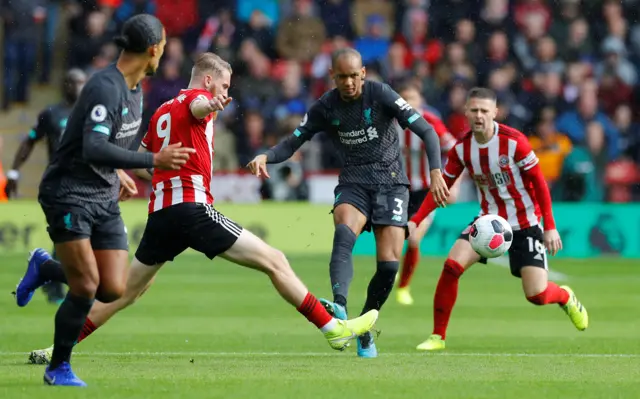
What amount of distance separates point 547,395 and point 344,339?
1.68m

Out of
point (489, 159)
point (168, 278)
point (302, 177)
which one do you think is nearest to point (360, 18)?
point (302, 177)

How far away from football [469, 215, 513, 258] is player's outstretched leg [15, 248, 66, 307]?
311 cm

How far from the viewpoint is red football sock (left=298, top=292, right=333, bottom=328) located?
27.7ft

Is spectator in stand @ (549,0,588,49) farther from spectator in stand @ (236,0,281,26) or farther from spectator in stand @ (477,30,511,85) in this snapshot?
spectator in stand @ (236,0,281,26)

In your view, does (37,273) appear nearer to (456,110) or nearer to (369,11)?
(456,110)

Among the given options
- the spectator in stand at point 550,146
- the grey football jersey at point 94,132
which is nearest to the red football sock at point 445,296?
the grey football jersey at point 94,132

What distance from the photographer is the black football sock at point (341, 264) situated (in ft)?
30.6

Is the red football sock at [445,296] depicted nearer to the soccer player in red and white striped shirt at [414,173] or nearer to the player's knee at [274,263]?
the player's knee at [274,263]

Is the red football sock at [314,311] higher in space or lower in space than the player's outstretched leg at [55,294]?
higher

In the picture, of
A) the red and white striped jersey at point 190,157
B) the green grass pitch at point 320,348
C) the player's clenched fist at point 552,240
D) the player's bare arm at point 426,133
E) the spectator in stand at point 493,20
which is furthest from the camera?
the spectator in stand at point 493,20

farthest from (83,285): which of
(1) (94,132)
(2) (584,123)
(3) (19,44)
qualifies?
(3) (19,44)

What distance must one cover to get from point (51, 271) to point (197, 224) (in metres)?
1.57

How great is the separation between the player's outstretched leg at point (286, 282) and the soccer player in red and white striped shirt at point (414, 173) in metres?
4.83

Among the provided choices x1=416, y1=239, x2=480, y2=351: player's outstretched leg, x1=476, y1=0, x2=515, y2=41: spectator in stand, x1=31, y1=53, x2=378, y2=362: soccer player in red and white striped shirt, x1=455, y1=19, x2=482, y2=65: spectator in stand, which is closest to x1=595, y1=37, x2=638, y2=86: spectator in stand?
x1=476, y1=0, x2=515, y2=41: spectator in stand
